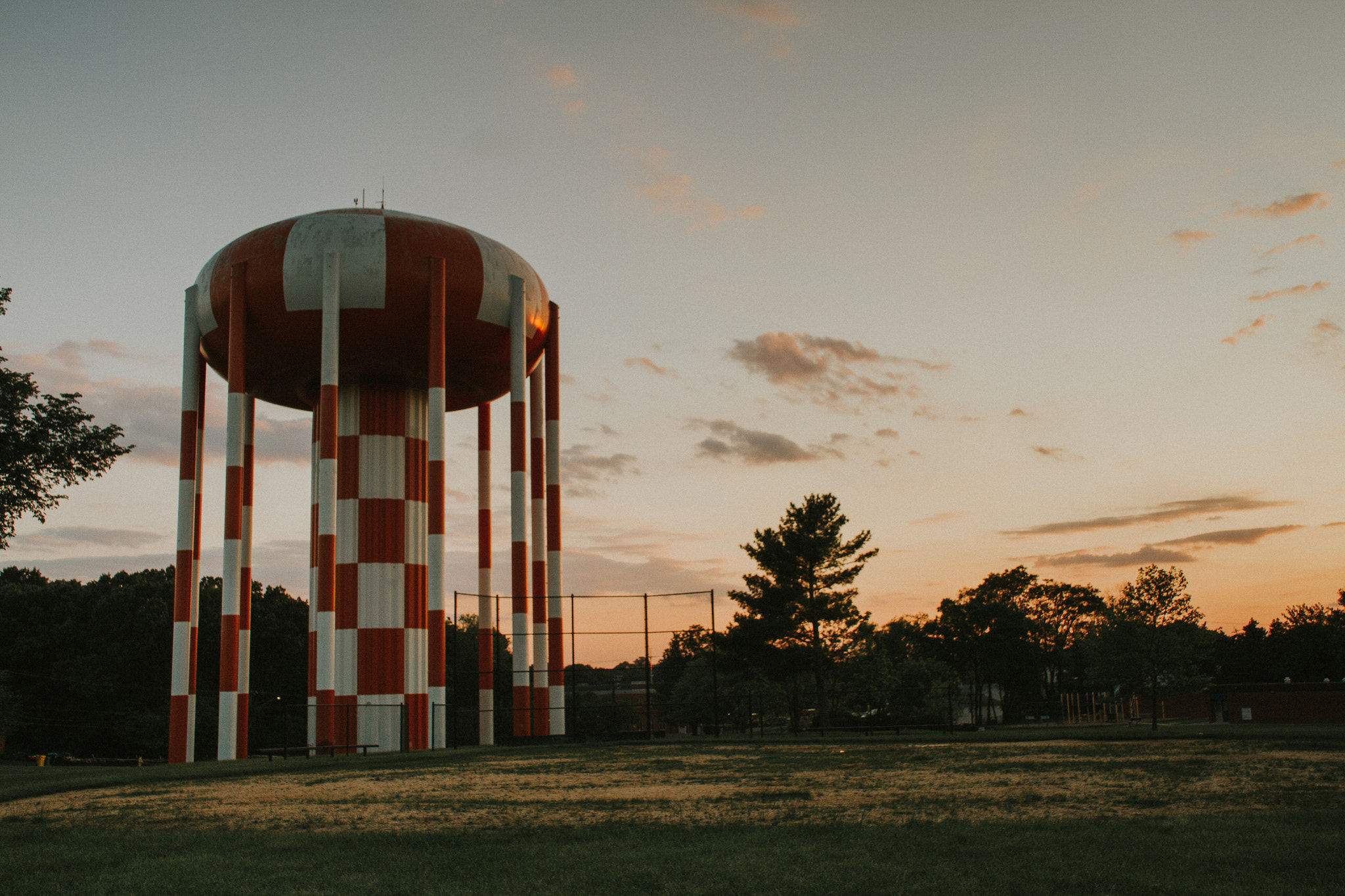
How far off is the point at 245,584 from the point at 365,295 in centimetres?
717

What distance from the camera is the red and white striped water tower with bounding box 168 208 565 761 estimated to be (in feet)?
74.6

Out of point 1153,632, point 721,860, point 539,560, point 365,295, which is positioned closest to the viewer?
point 721,860

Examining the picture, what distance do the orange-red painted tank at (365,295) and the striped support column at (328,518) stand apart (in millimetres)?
676

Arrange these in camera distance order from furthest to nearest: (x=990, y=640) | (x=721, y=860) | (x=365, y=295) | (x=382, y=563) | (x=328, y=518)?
(x=990, y=640)
(x=382, y=563)
(x=365, y=295)
(x=328, y=518)
(x=721, y=860)

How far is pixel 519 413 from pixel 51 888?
59.0 feet

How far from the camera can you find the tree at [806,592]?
45.4 metres

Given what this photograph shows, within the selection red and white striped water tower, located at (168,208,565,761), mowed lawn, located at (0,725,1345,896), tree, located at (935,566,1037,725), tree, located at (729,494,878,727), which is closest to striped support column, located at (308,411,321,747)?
red and white striped water tower, located at (168,208,565,761)

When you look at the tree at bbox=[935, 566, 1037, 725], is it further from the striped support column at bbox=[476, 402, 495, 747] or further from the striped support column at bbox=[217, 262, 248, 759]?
the striped support column at bbox=[217, 262, 248, 759]

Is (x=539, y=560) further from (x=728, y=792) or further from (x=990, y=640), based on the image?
(x=990, y=640)

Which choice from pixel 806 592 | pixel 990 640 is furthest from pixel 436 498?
pixel 990 640

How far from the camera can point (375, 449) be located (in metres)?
25.5

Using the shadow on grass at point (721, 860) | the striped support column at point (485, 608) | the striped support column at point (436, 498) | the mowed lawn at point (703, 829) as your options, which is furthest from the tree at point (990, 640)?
the shadow on grass at point (721, 860)

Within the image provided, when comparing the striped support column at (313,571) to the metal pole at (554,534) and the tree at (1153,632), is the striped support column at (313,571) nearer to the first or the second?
the metal pole at (554,534)

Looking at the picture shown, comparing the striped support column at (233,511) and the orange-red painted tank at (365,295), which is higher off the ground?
the orange-red painted tank at (365,295)
